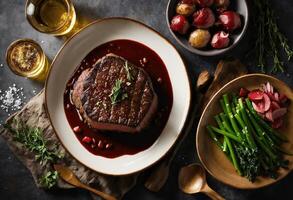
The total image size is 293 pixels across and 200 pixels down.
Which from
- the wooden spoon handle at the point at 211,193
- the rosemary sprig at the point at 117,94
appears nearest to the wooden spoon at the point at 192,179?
the wooden spoon handle at the point at 211,193

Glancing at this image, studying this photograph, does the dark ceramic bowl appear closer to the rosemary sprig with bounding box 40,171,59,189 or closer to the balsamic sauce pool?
the balsamic sauce pool

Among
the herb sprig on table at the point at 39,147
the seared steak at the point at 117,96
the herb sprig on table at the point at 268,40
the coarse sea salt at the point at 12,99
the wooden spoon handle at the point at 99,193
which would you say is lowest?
the wooden spoon handle at the point at 99,193

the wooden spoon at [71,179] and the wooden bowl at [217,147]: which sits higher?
the wooden bowl at [217,147]

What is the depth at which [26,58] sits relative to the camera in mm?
4797

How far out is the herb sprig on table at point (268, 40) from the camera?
180 inches

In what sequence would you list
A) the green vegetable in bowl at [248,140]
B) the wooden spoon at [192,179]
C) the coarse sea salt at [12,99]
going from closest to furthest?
the green vegetable in bowl at [248,140], the wooden spoon at [192,179], the coarse sea salt at [12,99]

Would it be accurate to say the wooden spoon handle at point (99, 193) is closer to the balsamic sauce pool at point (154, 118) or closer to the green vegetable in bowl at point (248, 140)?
the balsamic sauce pool at point (154, 118)

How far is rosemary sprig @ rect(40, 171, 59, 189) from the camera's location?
4715 millimetres

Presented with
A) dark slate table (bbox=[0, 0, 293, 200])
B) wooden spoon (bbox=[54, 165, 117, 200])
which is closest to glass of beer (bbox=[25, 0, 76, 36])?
dark slate table (bbox=[0, 0, 293, 200])

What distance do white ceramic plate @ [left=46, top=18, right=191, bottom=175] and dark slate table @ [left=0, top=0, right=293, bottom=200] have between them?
0.19m

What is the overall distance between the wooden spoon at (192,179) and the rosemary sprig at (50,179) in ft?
3.63

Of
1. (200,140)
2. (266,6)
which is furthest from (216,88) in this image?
(266,6)

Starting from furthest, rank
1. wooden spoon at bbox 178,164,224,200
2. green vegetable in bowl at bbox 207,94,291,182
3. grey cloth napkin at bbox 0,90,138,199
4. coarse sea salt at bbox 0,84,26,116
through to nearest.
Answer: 1. coarse sea salt at bbox 0,84,26,116
2. grey cloth napkin at bbox 0,90,138,199
3. wooden spoon at bbox 178,164,224,200
4. green vegetable in bowl at bbox 207,94,291,182

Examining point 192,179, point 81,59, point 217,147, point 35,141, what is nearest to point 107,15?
point 81,59
